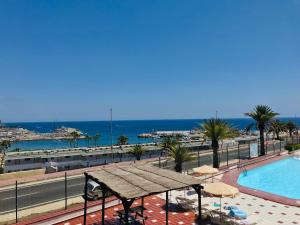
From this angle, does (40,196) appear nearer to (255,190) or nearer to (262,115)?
(255,190)

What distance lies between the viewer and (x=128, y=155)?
213 ft

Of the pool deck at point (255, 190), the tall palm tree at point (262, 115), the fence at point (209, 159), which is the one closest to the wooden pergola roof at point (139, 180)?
the pool deck at point (255, 190)

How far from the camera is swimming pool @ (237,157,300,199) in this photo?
32.8 m

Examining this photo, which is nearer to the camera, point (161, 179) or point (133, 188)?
point (133, 188)

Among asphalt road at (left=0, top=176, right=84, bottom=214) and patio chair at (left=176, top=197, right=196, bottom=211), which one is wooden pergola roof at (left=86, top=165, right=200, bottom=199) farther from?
asphalt road at (left=0, top=176, right=84, bottom=214)

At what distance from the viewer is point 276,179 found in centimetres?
3812

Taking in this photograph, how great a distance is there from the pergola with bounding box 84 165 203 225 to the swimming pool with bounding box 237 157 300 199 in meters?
18.3

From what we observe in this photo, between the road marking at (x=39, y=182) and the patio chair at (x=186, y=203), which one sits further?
the road marking at (x=39, y=182)

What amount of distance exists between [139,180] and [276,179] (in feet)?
90.9

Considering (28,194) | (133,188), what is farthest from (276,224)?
(28,194)

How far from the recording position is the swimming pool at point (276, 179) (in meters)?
32.8

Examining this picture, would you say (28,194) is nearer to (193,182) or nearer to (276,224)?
(193,182)

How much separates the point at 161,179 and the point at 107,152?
4845 centimetres

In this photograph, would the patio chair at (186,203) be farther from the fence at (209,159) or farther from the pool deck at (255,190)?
the fence at (209,159)
